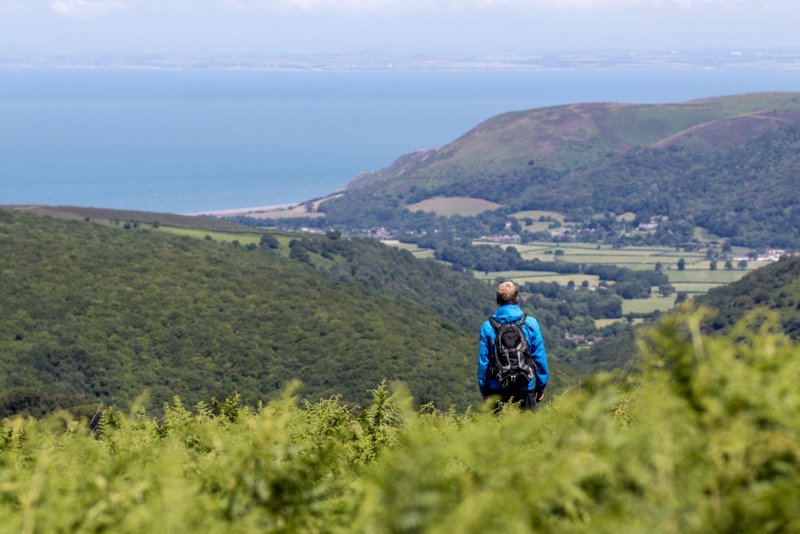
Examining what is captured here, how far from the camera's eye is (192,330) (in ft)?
217

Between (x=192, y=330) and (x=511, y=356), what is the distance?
58.2 meters

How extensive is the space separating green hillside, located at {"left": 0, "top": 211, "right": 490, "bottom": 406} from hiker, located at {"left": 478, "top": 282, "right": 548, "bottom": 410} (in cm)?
4169

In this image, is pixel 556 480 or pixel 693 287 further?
pixel 693 287

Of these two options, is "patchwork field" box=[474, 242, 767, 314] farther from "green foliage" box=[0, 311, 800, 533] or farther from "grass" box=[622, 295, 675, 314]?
"green foliage" box=[0, 311, 800, 533]

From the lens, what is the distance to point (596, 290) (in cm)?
13788

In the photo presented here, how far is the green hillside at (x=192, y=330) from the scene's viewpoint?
5819cm

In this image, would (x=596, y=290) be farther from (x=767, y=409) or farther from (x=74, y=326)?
(x=767, y=409)

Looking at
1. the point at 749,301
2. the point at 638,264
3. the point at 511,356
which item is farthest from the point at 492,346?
the point at 638,264

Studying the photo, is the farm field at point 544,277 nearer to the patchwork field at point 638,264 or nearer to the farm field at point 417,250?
the patchwork field at point 638,264

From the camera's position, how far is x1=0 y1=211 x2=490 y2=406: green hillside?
2291 inches

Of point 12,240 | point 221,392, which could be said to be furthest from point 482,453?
point 12,240

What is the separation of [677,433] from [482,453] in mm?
703

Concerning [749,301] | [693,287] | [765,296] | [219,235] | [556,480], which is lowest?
[693,287]

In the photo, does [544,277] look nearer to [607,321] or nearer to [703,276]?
[703,276]
